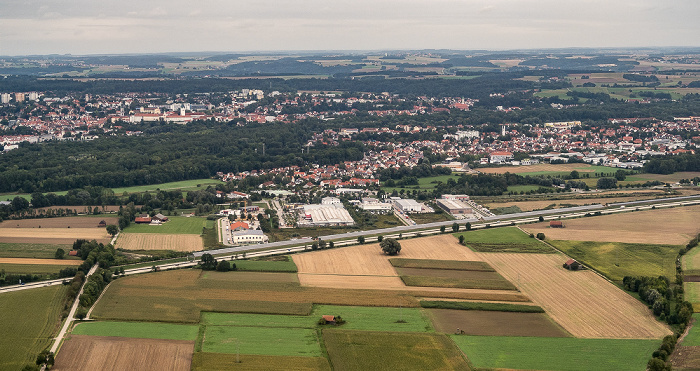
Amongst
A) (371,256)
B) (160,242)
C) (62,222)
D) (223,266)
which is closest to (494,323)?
(371,256)

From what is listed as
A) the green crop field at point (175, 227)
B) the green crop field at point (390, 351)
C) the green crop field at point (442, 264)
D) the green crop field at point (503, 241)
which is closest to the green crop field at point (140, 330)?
the green crop field at point (390, 351)

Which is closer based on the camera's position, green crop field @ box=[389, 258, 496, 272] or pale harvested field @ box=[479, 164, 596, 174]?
green crop field @ box=[389, 258, 496, 272]

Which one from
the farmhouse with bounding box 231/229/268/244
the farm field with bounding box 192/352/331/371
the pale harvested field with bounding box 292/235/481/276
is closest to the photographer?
the farm field with bounding box 192/352/331/371

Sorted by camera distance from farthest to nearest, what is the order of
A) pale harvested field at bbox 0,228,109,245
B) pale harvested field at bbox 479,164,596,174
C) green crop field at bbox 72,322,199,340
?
pale harvested field at bbox 479,164,596,174, pale harvested field at bbox 0,228,109,245, green crop field at bbox 72,322,199,340

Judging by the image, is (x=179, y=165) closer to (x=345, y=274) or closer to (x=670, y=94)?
(x=345, y=274)

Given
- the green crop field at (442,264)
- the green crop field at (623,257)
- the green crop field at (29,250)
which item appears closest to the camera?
the green crop field at (623,257)

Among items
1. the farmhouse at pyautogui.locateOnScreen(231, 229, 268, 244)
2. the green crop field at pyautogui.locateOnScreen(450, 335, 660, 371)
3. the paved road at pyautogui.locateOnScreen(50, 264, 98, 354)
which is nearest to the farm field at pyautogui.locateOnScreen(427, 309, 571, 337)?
the green crop field at pyautogui.locateOnScreen(450, 335, 660, 371)

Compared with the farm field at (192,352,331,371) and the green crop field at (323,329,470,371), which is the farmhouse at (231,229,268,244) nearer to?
the green crop field at (323,329,470,371)

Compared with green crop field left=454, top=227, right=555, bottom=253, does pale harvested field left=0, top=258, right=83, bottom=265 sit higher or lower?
higher

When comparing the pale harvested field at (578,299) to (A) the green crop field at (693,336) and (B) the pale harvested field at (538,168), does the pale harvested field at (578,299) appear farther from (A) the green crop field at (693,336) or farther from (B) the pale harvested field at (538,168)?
(B) the pale harvested field at (538,168)
